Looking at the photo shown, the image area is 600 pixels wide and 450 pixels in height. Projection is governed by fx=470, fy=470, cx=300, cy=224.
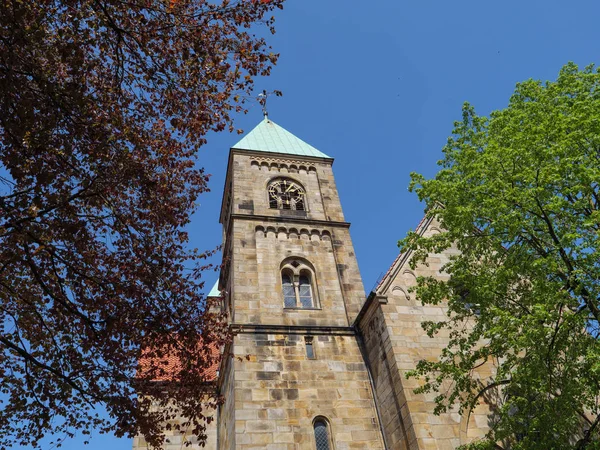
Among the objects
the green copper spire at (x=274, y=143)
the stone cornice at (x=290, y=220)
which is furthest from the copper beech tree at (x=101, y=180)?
the green copper spire at (x=274, y=143)

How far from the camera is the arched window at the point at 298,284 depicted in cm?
A: 1658

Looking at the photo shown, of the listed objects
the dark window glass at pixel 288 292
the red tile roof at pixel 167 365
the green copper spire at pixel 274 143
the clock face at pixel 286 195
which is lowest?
the red tile roof at pixel 167 365

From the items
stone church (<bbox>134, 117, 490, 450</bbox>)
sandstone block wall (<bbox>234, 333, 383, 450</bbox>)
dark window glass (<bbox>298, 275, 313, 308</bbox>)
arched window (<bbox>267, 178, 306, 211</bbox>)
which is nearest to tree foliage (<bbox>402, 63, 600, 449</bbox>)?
stone church (<bbox>134, 117, 490, 450</bbox>)

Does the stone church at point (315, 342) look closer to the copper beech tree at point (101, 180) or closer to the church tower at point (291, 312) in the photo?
the church tower at point (291, 312)

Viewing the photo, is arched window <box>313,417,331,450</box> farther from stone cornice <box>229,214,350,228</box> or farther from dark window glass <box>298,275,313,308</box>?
stone cornice <box>229,214,350,228</box>

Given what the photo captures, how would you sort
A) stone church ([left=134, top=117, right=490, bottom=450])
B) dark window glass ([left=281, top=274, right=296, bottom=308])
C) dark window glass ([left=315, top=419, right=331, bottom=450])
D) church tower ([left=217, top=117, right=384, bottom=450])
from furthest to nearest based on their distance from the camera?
dark window glass ([left=281, top=274, right=296, bottom=308]) → church tower ([left=217, top=117, right=384, bottom=450]) → dark window glass ([left=315, top=419, right=331, bottom=450]) → stone church ([left=134, top=117, right=490, bottom=450])

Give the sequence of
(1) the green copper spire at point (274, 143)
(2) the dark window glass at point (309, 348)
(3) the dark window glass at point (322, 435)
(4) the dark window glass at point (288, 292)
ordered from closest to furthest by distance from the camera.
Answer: (3) the dark window glass at point (322, 435)
(2) the dark window glass at point (309, 348)
(4) the dark window glass at point (288, 292)
(1) the green copper spire at point (274, 143)

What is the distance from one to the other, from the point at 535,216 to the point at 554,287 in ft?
6.23

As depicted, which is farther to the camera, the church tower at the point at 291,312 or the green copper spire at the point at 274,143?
the green copper spire at the point at 274,143

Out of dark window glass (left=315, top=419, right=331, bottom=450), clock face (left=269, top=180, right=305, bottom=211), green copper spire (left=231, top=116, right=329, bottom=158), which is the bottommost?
dark window glass (left=315, top=419, right=331, bottom=450)

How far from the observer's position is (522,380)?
8.41 m

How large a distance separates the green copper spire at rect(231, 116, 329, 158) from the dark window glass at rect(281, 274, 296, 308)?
286 inches

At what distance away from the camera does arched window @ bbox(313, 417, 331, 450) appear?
12.8 meters

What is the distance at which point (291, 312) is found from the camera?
52.0ft
